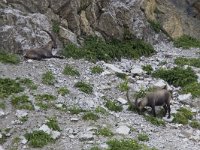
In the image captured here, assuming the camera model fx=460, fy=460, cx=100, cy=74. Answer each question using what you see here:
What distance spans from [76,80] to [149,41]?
8.55 m

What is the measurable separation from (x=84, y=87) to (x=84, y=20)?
7423mm

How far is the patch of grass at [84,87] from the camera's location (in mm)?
20297

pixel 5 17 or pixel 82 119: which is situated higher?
pixel 5 17

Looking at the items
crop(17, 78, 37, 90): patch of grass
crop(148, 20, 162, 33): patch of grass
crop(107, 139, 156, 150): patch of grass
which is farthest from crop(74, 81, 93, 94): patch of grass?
crop(148, 20, 162, 33): patch of grass

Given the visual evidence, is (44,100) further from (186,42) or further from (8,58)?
(186,42)

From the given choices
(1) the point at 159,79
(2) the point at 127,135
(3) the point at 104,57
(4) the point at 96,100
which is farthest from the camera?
(3) the point at 104,57

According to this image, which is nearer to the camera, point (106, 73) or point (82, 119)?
point (82, 119)

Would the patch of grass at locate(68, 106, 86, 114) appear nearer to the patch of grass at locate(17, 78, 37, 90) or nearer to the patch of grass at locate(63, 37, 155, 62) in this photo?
the patch of grass at locate(17, 78, 37, 90)

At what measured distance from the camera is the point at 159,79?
76.4ft

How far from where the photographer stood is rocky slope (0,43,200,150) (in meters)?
16.4

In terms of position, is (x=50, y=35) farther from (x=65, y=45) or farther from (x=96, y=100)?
(x=96, y=100)

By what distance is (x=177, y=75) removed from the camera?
76.5ft

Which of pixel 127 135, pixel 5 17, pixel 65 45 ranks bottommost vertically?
pixel 127 135

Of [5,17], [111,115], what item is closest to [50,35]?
[5,17]
